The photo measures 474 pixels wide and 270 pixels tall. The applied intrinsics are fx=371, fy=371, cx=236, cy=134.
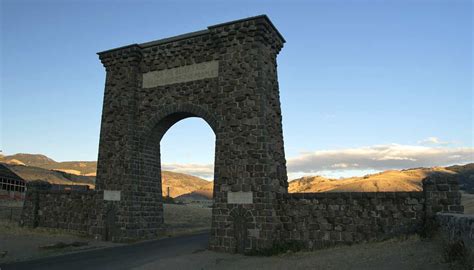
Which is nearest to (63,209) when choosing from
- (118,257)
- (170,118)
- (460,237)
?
(170,118)

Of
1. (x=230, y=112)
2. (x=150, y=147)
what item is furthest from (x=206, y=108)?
(x=150, y=147)

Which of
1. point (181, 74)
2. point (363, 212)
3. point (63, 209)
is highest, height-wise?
point (181, 74)

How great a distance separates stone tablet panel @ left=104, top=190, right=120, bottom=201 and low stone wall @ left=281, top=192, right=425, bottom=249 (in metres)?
7.74

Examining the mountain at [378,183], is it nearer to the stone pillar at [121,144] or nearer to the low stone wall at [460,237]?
the stone pillar at [121,144]

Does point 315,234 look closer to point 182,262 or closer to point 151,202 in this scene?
point 182,262

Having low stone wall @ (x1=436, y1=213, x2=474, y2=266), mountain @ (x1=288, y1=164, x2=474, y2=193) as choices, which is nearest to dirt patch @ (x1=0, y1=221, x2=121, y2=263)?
low stone wall @ (x1=436, y1=213, x2=474, y2=266)

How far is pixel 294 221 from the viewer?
13188 millimetres

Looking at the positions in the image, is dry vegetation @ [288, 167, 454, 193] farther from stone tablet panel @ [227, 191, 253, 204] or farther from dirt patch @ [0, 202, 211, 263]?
stone tablet panel @ [227, 191, 253, 204]

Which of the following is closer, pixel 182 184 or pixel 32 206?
pixel 32 206

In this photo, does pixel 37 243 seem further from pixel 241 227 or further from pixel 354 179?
pixel 354 179

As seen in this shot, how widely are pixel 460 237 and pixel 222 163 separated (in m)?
9.01

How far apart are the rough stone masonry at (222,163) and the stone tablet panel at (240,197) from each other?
37mm

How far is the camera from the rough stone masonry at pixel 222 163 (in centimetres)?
1228

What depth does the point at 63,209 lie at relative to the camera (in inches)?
737
